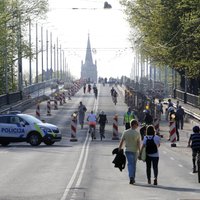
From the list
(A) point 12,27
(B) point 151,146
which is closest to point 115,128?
(B) point 151,146

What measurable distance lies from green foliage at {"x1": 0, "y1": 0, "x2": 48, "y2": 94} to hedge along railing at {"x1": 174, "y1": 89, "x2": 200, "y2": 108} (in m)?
16.4

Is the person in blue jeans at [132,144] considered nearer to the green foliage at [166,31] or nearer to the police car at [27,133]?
the police car at [27,133]

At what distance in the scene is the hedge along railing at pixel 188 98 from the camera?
65800mm

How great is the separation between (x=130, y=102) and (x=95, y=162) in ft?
164

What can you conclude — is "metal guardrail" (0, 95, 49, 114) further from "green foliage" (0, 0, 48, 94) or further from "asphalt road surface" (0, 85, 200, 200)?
"asphalt road surface" (0, 85, 200, 200)

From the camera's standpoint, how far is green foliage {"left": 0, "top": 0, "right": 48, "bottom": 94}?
76000 millimetres

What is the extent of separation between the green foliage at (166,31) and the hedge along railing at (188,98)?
8.14ft

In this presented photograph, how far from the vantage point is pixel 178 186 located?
20.3 meters

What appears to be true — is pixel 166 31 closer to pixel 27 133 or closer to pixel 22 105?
pixel 22 105

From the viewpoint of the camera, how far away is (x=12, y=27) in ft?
279

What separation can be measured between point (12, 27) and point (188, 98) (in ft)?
71.6

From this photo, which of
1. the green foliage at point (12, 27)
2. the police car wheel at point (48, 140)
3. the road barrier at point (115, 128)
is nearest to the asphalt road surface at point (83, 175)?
the police car wheel at point (48, 140)

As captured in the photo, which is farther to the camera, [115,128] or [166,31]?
[166,31]

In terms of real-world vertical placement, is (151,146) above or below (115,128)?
above
